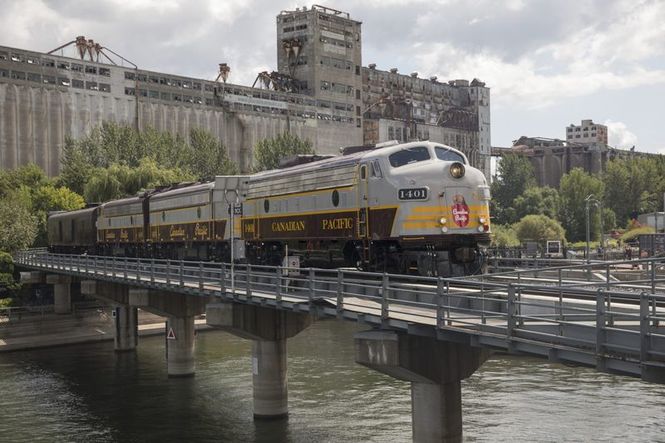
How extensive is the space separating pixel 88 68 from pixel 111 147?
26749mm

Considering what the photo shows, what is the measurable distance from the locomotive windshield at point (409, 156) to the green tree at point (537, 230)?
288 ft

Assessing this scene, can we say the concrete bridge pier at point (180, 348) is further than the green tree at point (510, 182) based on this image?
No

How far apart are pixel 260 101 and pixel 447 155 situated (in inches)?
4367

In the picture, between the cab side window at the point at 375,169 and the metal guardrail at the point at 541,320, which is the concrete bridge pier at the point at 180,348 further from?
the cab side window at the point at 375,169

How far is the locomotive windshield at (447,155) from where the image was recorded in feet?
94.2

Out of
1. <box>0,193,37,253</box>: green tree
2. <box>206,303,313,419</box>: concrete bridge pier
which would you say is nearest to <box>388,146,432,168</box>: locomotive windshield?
<box>206,303,313,419</box>: concrete bridge pier

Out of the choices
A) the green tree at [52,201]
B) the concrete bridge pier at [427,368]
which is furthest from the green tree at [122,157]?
the concrete bridge pier at [427,368]

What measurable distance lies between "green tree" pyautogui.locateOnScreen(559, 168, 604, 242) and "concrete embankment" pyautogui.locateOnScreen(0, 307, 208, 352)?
88112 mm

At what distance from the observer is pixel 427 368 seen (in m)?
20.6

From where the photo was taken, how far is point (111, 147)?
95250 millimetres

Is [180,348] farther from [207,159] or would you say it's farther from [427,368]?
[207,159]

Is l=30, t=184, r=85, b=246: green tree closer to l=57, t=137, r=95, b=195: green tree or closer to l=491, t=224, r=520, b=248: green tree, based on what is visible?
l=57, t=137, r=95, b=195: green tree

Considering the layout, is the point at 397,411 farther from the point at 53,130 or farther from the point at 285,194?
the point at 53,130

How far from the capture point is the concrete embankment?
59094 millimetres
